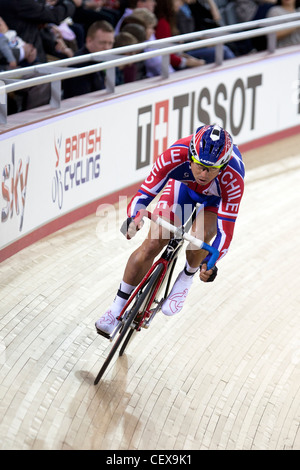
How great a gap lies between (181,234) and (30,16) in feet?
10.4

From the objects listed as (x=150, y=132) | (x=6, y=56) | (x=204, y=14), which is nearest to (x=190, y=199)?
(x=6, y=56)

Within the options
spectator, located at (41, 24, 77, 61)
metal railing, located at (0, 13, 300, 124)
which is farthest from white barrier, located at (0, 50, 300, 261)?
spectator, located at (41, 24, 77, 61)

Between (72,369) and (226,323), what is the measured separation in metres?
1.19

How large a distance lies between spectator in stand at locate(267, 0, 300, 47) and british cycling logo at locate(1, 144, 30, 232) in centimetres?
474

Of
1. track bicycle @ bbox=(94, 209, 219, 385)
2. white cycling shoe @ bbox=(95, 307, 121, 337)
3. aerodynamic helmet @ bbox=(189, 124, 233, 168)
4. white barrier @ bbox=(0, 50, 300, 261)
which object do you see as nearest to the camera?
aerodynamic helmet @ bbox=(189, 124, 233, 168)

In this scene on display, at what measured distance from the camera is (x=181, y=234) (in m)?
3.70

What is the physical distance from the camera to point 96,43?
627 centimetres

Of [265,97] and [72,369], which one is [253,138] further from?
[72,369]

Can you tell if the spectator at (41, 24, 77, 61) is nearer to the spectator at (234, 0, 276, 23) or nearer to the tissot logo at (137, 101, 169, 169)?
the tissot logo at (137, 101, 169, 169)

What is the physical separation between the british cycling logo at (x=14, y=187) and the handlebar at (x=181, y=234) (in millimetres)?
1528

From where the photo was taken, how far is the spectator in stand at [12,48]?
226 inches

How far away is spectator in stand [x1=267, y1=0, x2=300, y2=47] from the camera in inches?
350
